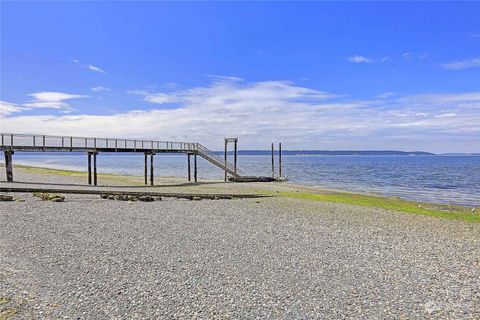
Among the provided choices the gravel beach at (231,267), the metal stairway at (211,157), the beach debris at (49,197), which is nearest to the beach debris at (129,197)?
the beach debris at (49,197)

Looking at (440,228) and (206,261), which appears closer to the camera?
(206,261)

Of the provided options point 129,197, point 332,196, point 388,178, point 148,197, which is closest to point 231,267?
point 148,197

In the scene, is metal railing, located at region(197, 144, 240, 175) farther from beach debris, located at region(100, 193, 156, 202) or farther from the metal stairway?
beach debris, located at region(100, 193, 156, 202)

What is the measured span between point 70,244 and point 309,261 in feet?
21.9

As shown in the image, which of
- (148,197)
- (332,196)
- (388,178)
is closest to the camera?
(148,197)

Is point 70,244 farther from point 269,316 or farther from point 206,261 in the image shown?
point 269,316

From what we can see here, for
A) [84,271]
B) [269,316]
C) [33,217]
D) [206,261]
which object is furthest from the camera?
[33,217]

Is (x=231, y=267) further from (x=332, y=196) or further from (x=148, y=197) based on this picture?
(x=332, y=196)

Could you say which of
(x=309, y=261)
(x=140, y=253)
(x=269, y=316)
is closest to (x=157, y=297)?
(x=269, y=316)

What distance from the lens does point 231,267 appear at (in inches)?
352

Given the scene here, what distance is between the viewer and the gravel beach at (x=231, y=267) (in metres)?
6.60

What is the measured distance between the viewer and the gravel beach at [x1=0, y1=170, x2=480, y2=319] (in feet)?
21.6

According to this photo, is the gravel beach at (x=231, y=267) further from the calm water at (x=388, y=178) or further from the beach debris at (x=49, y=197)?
the calm water at (x=388, y=178)

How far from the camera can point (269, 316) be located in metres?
6.30
